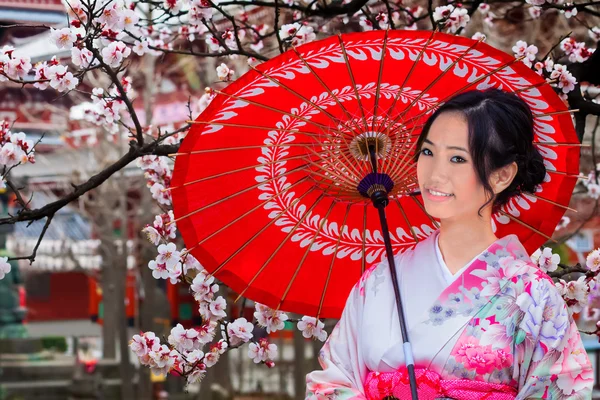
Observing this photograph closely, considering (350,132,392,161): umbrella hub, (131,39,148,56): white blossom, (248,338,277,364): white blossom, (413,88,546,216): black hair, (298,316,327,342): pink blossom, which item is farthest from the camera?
(131,39,148,56): white blossom

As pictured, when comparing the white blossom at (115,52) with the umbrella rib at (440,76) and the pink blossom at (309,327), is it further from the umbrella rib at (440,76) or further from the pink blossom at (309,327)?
the umbrella rib at (440,76)

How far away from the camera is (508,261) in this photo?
2.68 metres

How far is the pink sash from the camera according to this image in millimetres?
2547

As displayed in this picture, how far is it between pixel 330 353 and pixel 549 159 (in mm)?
1020

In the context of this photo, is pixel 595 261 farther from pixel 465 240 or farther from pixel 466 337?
pixel 466 337

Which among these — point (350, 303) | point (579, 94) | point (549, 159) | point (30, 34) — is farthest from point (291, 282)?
point (30, 34)

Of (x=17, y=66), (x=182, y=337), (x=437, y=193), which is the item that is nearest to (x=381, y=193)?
(x=437, y=193)

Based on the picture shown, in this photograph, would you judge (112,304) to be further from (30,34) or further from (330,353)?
(330,353)

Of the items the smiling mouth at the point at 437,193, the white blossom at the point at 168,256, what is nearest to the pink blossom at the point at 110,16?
the white blossom at the point at 168,256

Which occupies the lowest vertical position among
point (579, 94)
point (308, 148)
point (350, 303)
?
point (350, 303)

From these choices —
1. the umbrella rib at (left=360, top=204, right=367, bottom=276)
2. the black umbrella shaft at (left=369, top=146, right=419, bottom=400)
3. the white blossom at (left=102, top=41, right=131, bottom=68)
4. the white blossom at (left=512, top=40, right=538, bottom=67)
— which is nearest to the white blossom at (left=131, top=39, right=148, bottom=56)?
the white blossom at (left=102, top=41, right=131, bottom=68)

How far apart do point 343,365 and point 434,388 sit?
342 millimetres

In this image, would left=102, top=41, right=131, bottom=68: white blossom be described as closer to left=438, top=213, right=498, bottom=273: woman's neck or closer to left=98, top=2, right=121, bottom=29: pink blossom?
left=98, top=2, right=121, bottom=29: pink blossom

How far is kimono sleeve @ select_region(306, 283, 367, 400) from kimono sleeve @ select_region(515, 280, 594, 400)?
50 centimetres
